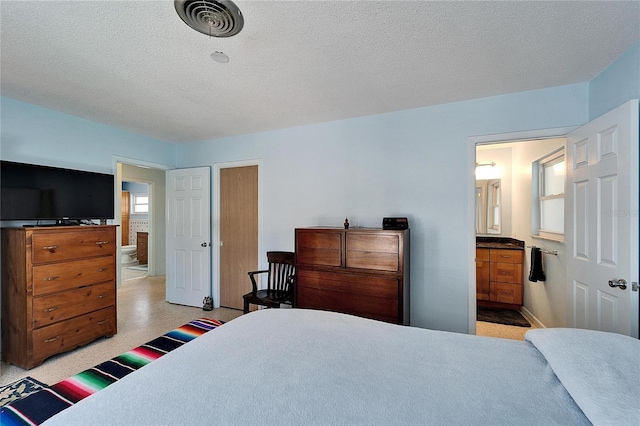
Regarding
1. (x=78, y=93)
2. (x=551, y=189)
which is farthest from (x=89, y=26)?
(x=551, y=189)

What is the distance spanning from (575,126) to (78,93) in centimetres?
443

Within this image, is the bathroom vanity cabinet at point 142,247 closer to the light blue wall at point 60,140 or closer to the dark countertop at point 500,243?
the light blue wall at point 60,140

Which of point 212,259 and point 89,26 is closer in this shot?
point 89,26

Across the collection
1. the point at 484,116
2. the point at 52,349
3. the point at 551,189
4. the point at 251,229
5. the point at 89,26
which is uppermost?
the point at 89,26

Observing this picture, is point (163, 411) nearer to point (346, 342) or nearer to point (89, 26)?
point (346, 342)

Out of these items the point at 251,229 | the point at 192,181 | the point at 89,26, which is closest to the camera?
the point at 89,26

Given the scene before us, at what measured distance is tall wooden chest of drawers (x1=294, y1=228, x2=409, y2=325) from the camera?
2.51 m

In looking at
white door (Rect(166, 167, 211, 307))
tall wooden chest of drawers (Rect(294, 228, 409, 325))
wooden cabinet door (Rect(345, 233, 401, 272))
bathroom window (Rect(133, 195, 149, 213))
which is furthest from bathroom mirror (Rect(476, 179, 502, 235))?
bathroom window (Rect(133, 195, 149, 213))

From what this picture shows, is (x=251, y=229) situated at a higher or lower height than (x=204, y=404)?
higher

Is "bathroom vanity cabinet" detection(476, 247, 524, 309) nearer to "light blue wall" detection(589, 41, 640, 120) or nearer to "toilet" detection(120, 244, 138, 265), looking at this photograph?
"light blue wall" detection(589, 41, 640, 120)

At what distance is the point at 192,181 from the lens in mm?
4145

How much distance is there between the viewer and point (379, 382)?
3.31 feet

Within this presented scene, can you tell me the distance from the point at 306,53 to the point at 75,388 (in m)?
2.48

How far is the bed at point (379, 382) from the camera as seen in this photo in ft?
2.75
